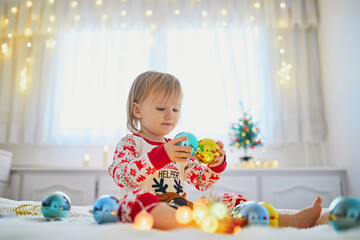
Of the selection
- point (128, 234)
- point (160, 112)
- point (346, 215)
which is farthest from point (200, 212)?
point (160, 112)

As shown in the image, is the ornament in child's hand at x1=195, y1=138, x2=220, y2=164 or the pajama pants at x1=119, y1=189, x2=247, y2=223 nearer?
the pajama pants at x1=119, y1=189, x2=247, y2=223

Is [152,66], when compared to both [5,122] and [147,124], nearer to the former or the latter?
[5,122]

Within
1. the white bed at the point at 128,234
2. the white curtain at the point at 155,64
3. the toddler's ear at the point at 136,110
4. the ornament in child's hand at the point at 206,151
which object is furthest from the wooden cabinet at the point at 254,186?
the white bed at the point at 128,234

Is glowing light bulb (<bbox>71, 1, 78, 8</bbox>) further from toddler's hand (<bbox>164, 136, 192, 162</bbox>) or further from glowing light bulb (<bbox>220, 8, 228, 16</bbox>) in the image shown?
toddler's hand (<bbox>164, 136, 192, 162</bbox>)

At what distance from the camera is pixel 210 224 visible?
26.3 inches

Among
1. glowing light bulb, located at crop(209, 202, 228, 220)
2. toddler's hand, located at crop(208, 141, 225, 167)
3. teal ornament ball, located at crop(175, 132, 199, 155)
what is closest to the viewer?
glowing light bulb, located at crop(209, 202, 228, 220)

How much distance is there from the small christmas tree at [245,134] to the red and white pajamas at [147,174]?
4.67 ft

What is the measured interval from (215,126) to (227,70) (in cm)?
54

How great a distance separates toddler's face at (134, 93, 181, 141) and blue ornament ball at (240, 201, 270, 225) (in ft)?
1.82

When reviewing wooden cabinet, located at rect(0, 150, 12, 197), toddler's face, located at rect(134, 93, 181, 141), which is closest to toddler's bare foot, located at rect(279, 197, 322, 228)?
toddler's face, located at rect(134, 93, 181, 141)

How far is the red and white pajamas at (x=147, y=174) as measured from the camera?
2.91 feet

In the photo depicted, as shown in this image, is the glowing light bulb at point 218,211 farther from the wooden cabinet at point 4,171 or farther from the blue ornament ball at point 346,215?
the wooden cabinet at point 4,171

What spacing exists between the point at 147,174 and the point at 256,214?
1.35 feet

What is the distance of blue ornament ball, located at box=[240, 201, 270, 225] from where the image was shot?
73 centimetres
